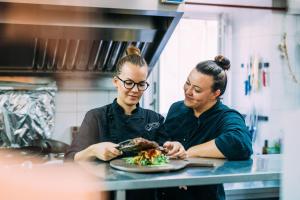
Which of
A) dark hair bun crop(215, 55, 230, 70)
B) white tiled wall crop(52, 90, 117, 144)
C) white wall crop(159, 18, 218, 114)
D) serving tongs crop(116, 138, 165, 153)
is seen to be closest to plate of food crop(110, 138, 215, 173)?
serving tongs crop(116, 138, 165, 153)

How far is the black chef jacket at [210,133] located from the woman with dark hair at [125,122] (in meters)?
0.09

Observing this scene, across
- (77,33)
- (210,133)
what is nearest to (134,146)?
(210,133)

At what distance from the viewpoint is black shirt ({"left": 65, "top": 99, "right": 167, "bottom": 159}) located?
4.53 feet

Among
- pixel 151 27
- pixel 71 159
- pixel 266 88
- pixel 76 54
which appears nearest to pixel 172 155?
pixel 71 159

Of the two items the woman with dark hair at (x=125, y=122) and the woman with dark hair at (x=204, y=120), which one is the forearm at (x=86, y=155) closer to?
the woman with dark hair at (x=125, y=122)

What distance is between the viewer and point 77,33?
2100 millimetres

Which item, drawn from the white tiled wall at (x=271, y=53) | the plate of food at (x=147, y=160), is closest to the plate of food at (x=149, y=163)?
the plate of food at (x=147, y=160)

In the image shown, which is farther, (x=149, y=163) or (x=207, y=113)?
(x=207, y=113)

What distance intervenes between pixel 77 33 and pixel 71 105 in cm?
58

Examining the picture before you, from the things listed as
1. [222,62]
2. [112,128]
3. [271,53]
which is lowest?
[112,128]

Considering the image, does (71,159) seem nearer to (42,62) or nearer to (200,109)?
(200,109)

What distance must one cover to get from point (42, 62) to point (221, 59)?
1.14m

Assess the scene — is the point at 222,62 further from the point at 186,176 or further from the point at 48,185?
the point at 48,185

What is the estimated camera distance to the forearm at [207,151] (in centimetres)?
135
